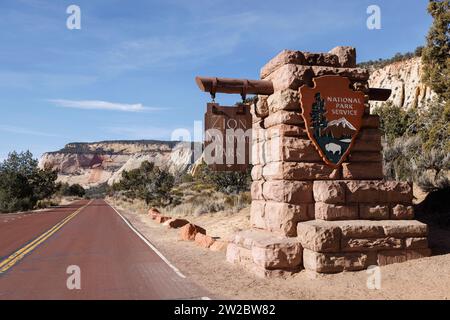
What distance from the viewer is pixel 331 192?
8.59 m

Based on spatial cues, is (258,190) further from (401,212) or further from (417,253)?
(417,253)

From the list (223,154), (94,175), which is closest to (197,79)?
(223,154)

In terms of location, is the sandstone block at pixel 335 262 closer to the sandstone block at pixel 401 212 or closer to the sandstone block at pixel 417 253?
the sandstone block at pixel 417 253

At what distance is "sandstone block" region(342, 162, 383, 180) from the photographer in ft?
30.9

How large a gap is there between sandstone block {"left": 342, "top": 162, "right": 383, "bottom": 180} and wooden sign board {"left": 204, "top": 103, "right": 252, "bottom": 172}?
8.86 feet

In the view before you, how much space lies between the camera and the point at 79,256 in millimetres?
12188

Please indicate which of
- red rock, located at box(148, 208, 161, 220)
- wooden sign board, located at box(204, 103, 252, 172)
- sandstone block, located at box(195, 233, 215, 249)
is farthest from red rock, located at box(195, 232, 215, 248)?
red rock, located at box(148, 208, 161, 220)

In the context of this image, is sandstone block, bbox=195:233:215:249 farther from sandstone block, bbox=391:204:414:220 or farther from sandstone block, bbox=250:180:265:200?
sandstone block, bbox=391:204:414:220

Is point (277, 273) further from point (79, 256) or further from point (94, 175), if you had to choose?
point (94, 175)

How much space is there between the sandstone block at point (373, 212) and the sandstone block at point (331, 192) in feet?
1.64

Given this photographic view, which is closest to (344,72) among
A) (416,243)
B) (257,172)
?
(257,172)

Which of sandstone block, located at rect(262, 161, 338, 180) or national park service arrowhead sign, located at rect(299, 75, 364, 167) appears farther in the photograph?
national park service arrowhead sign, located at rect(299, 75, 364, 167)

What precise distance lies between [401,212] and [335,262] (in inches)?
80.9
